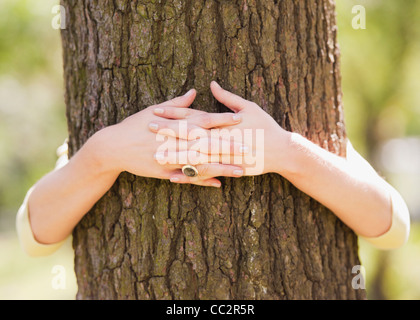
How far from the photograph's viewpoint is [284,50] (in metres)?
1.93

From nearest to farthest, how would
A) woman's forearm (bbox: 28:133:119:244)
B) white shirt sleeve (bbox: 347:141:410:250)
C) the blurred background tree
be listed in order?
1. woman's forearm (bbox: 28:133:119:244)
2. white shirt sleeve (bbox: 347:141:410:250)
3. the blurred background tree

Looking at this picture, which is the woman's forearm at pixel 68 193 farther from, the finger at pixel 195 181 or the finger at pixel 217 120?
the finger at pixel 217 120

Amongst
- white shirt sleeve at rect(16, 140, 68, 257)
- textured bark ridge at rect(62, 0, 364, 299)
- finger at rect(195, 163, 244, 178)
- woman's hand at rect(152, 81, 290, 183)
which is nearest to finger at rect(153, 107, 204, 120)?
woman's hand at rect(152, 81, 290, 183)

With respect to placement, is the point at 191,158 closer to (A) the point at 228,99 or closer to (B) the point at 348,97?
(A) the point at 228,99

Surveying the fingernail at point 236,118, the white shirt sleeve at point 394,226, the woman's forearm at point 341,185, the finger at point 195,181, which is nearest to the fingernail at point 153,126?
the finger at point 195,181

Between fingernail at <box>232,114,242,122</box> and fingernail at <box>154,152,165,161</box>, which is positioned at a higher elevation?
fingernail at <box>232,114,242,122</box>

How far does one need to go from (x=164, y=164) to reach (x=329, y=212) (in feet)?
2.72

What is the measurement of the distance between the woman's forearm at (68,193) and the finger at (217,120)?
435mm

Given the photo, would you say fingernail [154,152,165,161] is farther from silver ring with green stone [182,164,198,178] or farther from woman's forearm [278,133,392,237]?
woman's forearm [278,133,392,237]

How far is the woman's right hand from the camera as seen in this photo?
5.74ft

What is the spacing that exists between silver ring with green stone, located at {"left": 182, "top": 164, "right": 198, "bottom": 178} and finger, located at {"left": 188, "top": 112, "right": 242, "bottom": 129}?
17 centimetres

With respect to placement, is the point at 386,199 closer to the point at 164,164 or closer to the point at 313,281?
the point at 313,281

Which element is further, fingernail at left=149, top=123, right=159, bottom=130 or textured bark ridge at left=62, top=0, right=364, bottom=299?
textured bark ridge at left=62, top=0, right=364, bottom=299
